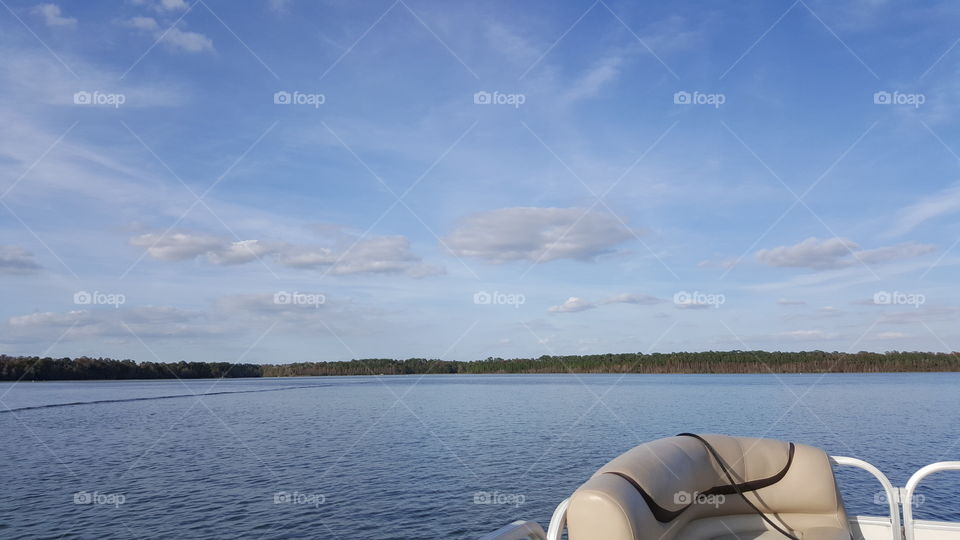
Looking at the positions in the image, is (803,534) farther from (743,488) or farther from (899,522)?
(899,522)

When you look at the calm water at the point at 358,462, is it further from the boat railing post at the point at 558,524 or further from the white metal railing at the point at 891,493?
the boat railing post at the point at 558,524

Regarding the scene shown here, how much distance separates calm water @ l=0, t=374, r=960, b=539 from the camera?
13.5 metres

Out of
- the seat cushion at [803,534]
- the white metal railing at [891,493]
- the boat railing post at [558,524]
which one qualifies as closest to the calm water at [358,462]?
the seat cushion at [803,534]

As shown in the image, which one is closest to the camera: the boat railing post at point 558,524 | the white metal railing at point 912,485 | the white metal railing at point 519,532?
the white metal railing at point 519,532

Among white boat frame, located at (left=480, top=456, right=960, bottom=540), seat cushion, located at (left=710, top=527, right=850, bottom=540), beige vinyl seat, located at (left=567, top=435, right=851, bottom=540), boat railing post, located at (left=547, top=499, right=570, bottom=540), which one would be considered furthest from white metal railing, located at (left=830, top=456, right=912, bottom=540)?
boat railing post, located at (left=547, top=499, right=570, bottom=540)

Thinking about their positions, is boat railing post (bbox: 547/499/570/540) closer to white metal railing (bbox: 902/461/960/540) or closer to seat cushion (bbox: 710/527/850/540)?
seat cushion (bbox: 710/527/850/540)

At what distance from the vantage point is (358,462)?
2088 cm

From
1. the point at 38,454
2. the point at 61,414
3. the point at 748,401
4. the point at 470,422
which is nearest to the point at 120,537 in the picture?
the point at 38,454

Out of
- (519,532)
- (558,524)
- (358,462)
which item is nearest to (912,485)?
(558,524)

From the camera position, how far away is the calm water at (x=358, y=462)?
13492 millimetres

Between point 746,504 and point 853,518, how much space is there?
1001mm

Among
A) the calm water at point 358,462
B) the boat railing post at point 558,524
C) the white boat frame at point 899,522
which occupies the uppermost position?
the boat railing post at point 558,524

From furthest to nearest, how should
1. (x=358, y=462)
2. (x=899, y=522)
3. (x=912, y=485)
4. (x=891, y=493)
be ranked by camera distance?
(x=358, y=462) → (x=899, y=522) → (x=891, y=493) → (x=912, y=485)

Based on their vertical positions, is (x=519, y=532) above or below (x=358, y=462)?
above
